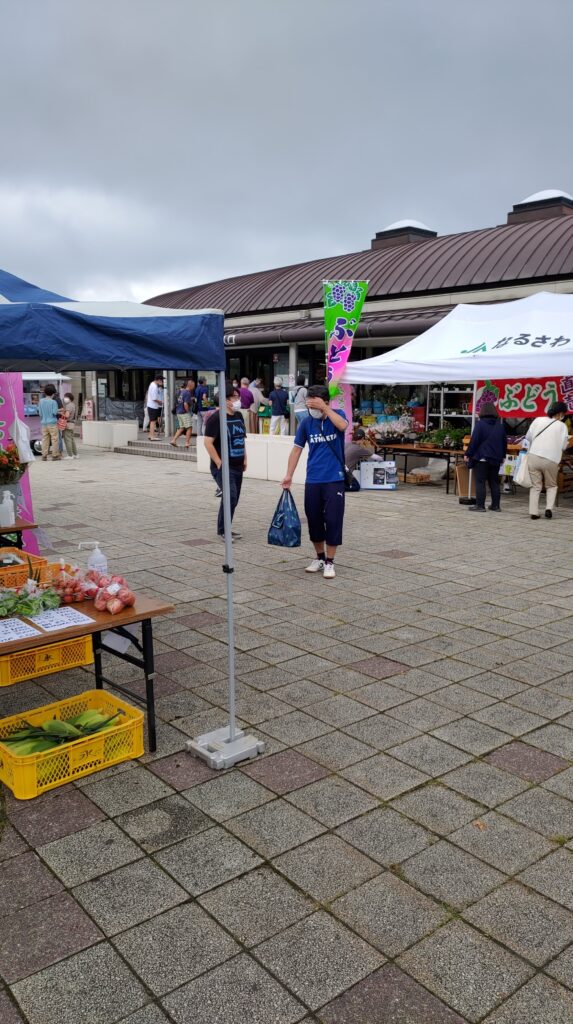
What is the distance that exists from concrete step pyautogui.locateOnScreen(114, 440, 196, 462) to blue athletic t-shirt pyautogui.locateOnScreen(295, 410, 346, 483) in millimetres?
11839

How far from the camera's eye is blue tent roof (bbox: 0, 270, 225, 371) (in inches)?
131

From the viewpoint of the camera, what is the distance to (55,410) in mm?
18266

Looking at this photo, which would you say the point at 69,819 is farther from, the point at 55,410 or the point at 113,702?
the point at 55,410

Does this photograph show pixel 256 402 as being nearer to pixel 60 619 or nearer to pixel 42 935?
pixel 60 619

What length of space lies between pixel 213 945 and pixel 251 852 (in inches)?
20.3

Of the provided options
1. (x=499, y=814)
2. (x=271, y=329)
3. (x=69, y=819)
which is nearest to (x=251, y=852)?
(x=69, y=819)

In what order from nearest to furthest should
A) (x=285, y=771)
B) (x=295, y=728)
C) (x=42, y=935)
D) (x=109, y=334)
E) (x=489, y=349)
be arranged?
1. (x=42, y=935)
2. (x=109, y=334)
3. (x=285, y=771)
4. (x=295, y=728)
5. (x=489, y=349)

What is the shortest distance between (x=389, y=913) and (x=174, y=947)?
75 cm

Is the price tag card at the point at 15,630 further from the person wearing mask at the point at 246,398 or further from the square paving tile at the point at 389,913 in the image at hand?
the person wearing mask at the point at 246,398

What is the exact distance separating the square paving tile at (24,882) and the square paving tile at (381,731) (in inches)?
67.0

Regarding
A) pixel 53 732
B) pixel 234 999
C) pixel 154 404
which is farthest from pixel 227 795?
pixel 154 404

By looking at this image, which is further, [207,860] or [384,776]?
[384,776]

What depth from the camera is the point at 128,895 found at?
8.89 ft

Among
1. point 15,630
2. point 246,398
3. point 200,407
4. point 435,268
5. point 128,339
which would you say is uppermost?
point 435,268
